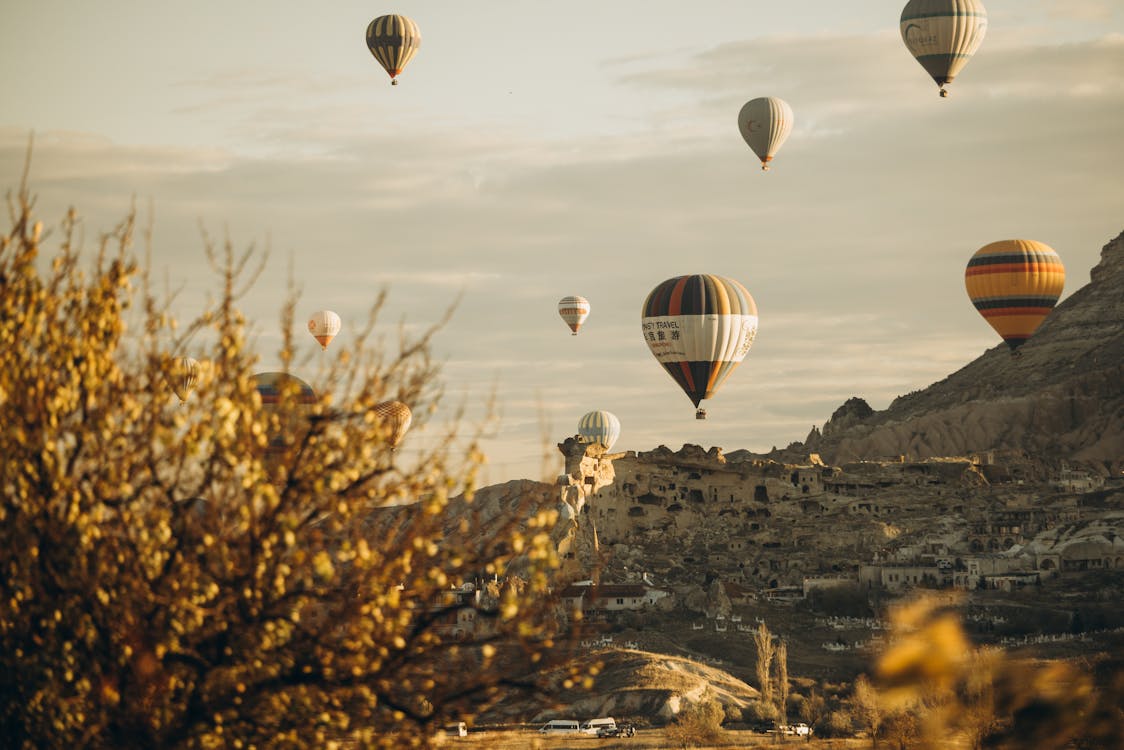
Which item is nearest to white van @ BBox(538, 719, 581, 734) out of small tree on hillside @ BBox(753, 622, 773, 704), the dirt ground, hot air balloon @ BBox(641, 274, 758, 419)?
the dirt ground

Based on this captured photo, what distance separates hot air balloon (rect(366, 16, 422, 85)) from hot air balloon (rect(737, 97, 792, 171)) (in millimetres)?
20750

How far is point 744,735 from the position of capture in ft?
228

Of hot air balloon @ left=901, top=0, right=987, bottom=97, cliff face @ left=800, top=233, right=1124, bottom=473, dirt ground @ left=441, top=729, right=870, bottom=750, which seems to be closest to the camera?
dirt ground @ left=441, top=729, right=870, bottom=750

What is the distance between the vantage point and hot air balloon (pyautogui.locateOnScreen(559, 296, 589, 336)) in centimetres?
12825

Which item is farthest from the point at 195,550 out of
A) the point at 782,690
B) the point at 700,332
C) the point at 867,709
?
the point at 700,332

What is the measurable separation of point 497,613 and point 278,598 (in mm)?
2448

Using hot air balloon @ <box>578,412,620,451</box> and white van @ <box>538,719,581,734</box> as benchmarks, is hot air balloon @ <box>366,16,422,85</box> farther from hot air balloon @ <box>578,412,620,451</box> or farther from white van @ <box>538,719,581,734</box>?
hot air balloon @ <box>578,412,620,451</box>

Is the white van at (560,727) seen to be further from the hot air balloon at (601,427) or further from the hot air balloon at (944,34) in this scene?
the hot air balloon at (601,427)

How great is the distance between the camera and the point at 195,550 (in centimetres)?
1759

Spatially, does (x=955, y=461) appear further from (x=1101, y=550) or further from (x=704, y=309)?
(x=704, y=309)

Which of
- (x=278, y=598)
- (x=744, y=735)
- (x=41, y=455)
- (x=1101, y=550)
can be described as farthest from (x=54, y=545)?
(x=1101, y=550)

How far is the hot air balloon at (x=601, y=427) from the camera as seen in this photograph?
14362 centimetres

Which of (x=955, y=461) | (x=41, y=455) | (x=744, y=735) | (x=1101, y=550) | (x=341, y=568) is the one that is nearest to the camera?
(x=41, y=455)

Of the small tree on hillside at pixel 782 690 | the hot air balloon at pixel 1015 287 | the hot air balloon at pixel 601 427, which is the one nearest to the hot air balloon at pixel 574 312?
the hot air balloon at pixel 601 427
